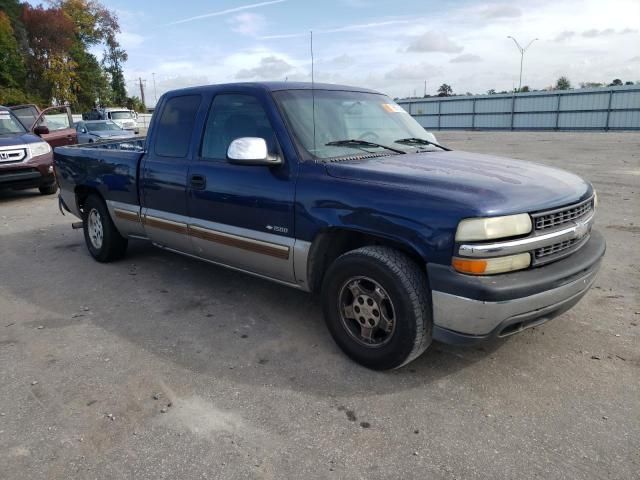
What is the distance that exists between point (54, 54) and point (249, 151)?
5707 centimetres

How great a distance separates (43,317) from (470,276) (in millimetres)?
3517

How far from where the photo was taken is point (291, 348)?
12.0ft

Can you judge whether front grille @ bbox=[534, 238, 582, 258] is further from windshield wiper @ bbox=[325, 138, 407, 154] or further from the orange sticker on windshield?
the orange sticker on windshield

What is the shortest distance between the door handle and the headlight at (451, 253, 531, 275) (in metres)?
2.24

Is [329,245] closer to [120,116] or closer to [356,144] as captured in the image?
[356,144]

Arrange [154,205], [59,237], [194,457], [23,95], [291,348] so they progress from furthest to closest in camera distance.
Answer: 1. [23,95]
2. [59,237]
3. [154,205]
4. [291,348]
5. [194,457]

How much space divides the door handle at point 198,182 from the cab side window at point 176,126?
0.29m

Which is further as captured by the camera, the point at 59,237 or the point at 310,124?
the point at 59,237

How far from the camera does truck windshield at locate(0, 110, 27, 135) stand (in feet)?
34.7

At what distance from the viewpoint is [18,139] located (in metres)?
10.2

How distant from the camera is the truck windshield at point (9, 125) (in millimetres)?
10578

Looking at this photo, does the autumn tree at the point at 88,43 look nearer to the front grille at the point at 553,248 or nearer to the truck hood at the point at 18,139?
the truck hood at the point at 18,139

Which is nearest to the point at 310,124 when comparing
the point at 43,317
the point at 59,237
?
the point at 43,317

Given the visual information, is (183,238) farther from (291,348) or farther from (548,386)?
(548,386)
